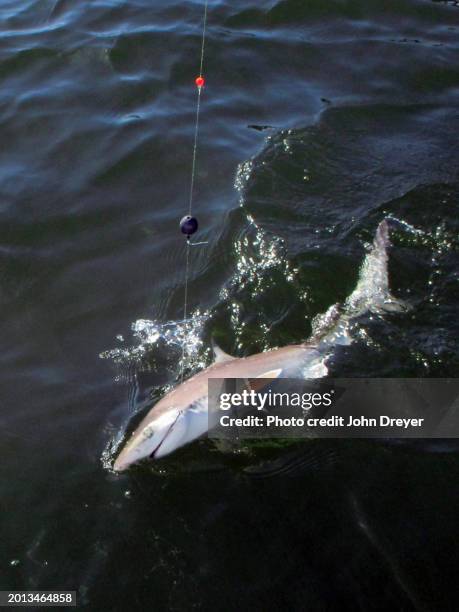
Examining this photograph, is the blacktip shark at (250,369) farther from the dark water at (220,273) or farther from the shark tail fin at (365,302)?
the dark water at (220,273)

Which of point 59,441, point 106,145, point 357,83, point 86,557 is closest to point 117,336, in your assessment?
point 59,441

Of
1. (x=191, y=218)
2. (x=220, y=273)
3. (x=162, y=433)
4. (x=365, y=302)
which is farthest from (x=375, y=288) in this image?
(x=162, y=433)

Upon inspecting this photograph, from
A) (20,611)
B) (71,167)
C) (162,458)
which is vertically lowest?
(20,611)

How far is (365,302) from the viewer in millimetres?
5902

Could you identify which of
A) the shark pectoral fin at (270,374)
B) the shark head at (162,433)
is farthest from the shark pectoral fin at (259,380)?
the shark head at (162,433)

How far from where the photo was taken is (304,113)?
8.80m

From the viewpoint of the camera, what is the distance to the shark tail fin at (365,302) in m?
5.60

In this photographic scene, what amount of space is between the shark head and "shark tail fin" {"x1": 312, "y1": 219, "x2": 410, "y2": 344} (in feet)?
4.70

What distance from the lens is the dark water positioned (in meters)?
4.26

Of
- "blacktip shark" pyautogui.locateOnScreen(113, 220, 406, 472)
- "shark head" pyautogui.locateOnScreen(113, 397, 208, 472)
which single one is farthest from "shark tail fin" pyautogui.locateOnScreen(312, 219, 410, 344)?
"shark head" pyautogui.locateOnScreen(113, 397, 208, 472)

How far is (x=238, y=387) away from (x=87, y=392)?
1402 mm

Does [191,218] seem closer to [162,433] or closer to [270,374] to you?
[270,374]

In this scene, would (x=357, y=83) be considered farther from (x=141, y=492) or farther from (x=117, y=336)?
(x=141, y=492)

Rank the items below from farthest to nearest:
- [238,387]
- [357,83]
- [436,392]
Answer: [357,83] < [436,392] < [238,387]
